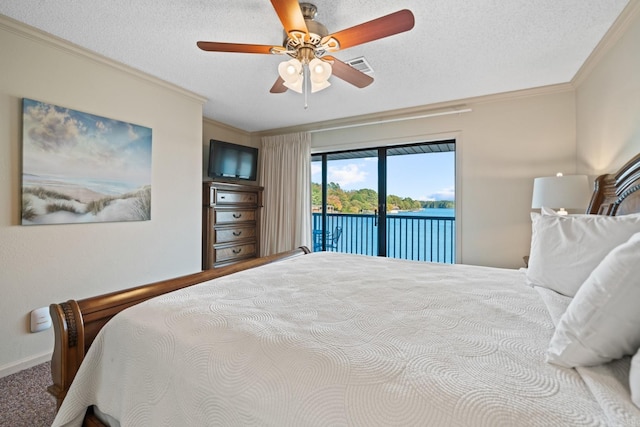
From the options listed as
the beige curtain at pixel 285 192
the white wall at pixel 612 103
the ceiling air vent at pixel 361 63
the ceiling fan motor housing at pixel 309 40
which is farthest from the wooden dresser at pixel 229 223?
the white wall at pixel 612 103

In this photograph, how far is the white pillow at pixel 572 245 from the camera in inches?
46.0

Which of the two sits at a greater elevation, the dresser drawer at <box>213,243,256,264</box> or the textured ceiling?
the textured ceiling

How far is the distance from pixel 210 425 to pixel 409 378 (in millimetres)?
551

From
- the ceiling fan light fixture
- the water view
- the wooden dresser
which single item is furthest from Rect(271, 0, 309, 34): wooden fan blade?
the water view

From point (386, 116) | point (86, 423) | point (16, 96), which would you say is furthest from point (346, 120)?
point (86, 423)

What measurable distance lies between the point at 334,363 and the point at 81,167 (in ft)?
8.43

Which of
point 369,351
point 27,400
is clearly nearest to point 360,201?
point 369,351

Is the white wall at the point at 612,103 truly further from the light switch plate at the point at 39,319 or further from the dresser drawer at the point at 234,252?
the light switch plate at the point at 39,319

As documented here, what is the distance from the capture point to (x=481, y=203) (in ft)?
10.6

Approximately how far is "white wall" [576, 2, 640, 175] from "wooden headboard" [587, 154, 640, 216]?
0.53ft

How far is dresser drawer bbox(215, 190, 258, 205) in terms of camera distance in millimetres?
3746

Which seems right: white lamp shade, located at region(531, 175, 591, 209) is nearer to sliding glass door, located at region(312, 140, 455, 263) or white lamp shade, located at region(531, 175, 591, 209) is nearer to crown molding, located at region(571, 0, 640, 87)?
crown molding, located at region(571, 0, 640, 87)

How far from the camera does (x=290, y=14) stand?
144 cm

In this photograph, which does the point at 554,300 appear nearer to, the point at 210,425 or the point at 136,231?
the point at 210,425
